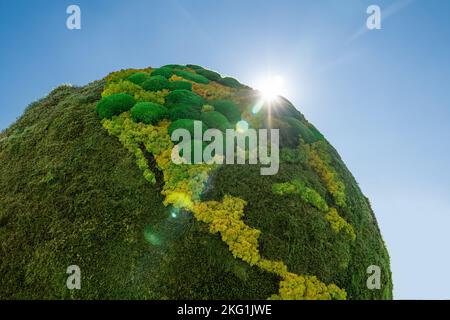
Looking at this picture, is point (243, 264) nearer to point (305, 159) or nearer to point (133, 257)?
point (133, 257)

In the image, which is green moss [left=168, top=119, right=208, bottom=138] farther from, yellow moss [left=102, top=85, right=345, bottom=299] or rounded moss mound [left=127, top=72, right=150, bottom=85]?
rounded moss mound [left=127, top=72, right=150, bottom=85]

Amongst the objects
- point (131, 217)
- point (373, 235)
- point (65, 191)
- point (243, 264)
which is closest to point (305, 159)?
point (373, 235)

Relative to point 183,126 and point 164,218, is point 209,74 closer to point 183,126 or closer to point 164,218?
point 183,126

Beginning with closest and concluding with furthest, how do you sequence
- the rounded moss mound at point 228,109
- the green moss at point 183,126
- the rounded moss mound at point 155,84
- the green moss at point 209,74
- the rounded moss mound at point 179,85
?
the green moss at point 183,126
the rounded moss mound at point 228,109
the rounded moss mound at point 155,84
the rounded moss mound at point 179,85
the green moss at point 209,74

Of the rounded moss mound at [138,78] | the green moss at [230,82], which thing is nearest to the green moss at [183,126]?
the rounded moss mound at [138,78]

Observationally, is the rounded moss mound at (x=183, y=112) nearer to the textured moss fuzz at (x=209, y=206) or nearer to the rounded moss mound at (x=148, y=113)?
the rounded moss mound at (x=148, y=113)

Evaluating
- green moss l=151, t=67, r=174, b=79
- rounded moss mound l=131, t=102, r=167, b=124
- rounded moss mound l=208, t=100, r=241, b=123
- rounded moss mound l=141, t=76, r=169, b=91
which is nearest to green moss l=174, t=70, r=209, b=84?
green moss l=151, t=67, r=174, b=79
